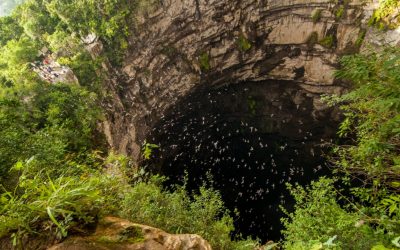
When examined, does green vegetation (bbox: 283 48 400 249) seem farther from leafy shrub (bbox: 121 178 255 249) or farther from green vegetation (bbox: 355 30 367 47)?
green vegetation (bbox: 355 30 367 47)

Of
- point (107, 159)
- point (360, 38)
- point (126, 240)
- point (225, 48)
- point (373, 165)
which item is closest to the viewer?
point (126, 240)

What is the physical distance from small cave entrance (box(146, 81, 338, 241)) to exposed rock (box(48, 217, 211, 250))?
48.4 ft

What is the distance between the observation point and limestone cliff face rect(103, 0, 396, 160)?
19.3 metres

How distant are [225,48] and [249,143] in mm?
7851

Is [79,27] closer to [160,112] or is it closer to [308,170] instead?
[160,112]

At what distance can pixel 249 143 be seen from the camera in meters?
22.7

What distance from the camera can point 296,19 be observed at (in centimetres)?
2111

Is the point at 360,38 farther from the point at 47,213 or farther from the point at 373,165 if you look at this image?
the point at 47,213

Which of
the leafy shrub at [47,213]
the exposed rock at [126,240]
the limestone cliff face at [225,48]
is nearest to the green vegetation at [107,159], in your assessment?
the leafy shrub at [47,213]

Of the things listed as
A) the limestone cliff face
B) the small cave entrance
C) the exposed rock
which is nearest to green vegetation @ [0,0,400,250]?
the exposed rock

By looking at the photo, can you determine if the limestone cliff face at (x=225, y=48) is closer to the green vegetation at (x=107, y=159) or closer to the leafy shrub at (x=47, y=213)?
the green vegetation at (x=107, y=159)

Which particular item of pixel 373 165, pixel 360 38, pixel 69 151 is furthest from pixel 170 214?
pixel 360 38

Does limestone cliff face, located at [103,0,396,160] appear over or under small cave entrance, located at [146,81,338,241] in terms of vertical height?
over

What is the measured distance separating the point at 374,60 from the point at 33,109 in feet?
36.1
